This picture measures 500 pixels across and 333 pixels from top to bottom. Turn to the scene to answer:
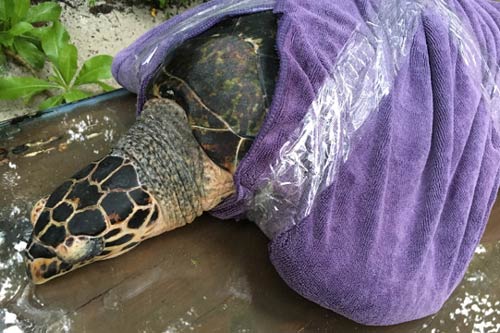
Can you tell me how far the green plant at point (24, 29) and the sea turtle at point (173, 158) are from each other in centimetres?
66

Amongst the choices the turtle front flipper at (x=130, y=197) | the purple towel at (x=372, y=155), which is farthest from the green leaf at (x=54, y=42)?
the turtle front flipper at (x=130, y=197)

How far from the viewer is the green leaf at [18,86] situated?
4.36 feet

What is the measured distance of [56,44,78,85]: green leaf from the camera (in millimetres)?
1385

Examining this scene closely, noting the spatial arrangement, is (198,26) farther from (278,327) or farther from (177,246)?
(278,327)

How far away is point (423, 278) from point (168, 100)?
0.58 metres

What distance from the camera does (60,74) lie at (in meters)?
1.42

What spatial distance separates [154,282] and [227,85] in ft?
1.28

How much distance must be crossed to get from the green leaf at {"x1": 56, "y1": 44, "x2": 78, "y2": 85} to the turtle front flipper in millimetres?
540

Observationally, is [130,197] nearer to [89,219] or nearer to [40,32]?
[89,219]

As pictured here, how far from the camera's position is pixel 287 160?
33.7 inches

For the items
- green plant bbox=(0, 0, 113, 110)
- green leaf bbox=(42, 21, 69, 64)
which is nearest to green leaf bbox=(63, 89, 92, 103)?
green plant bbox=(0, 0, 113, 110)

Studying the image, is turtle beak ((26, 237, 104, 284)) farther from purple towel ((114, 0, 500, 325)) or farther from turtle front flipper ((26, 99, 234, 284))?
purple towel ((114, 0, 500, 325))

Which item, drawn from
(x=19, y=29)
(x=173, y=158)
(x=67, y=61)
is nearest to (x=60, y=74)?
(x=67, y=61)

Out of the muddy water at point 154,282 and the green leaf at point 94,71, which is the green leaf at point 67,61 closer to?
the green leaf at point 94,71
